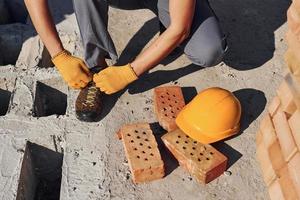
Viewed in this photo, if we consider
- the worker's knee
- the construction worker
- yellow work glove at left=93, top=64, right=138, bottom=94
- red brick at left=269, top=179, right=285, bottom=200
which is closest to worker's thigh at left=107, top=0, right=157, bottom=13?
the construction worker

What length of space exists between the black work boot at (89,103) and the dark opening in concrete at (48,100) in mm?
349

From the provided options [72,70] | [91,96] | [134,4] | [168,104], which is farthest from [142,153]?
[134,4]

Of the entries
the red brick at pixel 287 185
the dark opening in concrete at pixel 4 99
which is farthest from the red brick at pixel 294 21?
the dark opening in concrete at pixel 4 99

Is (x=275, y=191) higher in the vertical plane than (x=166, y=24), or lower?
lower

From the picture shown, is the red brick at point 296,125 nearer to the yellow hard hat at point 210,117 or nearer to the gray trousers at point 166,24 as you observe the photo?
the yellow hard hat at point 210,117

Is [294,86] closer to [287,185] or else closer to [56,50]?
[287,185]

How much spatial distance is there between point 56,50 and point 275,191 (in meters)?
1.60

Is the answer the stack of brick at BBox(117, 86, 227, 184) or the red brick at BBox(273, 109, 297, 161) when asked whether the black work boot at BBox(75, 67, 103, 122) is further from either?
the red brick at BBox(273, 109, 297, 161)

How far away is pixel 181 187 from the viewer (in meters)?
2.53

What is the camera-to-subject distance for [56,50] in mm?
2855

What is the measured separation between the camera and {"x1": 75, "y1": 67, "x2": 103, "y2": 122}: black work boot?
2785 mm

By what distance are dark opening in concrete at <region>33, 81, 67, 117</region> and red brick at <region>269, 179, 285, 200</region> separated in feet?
5.17

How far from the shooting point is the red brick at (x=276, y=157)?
7.66 feet

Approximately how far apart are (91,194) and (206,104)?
2.79ft
